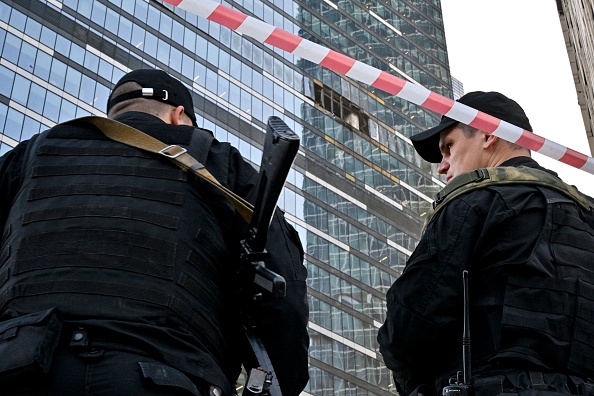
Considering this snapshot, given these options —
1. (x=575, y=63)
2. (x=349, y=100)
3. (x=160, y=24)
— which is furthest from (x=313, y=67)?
(x=575, y=63)

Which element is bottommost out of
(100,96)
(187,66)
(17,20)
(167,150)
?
(167,150)

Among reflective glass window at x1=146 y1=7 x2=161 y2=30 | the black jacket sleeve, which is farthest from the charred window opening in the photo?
the black jacket sleeve

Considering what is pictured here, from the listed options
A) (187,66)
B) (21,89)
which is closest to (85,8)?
(187,66)

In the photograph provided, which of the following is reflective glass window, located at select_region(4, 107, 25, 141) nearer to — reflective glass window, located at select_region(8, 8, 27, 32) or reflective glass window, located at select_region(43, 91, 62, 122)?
reflective glass window, located at select_region(43, 91, 62, 122)

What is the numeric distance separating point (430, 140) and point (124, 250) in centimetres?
247

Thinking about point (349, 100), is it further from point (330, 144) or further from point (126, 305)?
point (126, 305)

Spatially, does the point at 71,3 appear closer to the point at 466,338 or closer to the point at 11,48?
the point at 11,48

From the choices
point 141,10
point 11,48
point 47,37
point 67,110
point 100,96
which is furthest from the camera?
point 141,10

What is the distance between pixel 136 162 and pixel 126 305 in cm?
77

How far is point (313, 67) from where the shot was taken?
286 ft

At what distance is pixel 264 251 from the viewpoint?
4.49 meters

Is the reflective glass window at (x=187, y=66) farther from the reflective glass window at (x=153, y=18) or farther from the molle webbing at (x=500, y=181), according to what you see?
the molle webbing at (x=500, y=181)

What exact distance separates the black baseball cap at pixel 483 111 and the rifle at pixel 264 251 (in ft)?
5.60

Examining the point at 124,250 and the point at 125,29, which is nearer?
the point at 124,250
